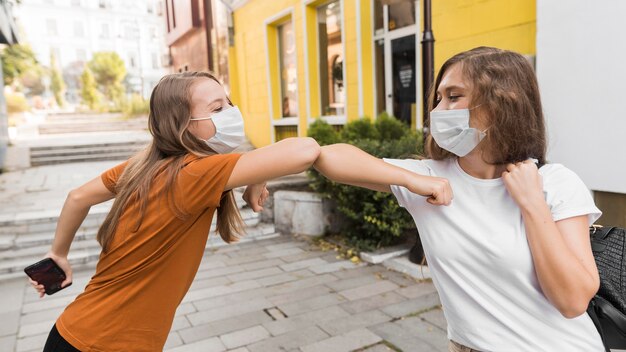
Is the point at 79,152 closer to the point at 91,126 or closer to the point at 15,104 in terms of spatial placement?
the point at 91,126

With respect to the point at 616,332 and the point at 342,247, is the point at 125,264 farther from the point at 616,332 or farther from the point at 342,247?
the point at 342,247

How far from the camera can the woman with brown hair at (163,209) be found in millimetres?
1442

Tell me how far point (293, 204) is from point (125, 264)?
4.98 metres

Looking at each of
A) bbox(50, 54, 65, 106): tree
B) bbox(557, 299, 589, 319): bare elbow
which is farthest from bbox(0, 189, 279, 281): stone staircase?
bbox(50, 54, 65, 106): tree

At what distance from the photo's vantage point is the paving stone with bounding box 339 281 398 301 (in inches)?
167

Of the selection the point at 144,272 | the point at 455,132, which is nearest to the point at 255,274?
the point at 144,272

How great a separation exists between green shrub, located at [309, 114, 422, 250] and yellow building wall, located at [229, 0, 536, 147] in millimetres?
931

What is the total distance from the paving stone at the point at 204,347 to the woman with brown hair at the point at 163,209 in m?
1.87

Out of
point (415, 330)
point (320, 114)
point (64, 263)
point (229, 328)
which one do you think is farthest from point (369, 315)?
point (320, 114)

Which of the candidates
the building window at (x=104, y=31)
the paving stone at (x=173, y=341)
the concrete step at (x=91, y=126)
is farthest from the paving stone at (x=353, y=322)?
the building window at (x=104, y=31)

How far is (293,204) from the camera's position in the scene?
6.53 m

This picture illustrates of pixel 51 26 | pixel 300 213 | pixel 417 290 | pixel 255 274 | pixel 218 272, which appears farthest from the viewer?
pixel 51 26

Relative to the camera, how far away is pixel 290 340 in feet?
11.3

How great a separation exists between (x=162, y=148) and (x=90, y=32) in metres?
73.9
